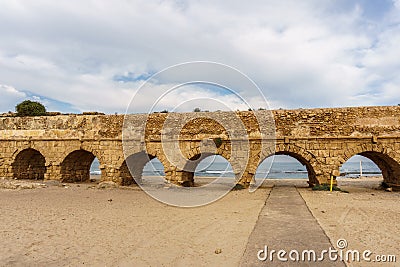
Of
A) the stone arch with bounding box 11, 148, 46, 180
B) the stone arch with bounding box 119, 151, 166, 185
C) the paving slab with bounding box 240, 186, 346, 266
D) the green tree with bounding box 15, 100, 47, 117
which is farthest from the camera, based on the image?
the green tree with bounding box 15, 100, 47, 117

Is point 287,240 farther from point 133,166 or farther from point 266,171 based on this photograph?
point 266,171

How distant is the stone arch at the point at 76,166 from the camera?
1589cm

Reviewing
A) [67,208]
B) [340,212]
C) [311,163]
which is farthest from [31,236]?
[311,163]

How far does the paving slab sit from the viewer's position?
4.21 metres

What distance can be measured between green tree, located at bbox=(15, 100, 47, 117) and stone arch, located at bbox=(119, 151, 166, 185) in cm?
704

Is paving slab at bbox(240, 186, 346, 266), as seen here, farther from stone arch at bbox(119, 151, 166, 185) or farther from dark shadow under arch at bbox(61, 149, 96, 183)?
dark shadow under arch at bbox(61, 149, 96, 183)

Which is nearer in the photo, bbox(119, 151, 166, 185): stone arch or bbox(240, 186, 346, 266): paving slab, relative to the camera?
bbox(240, 186, 346, 266): paving slab

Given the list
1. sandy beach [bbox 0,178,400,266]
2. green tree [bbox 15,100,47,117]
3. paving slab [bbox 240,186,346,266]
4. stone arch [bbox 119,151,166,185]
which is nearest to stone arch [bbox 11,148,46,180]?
green tree [bbox 15,100,47,117]

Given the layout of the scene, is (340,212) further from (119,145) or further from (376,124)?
(119,145)

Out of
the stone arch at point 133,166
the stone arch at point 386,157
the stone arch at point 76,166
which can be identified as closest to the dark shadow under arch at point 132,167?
the stone arch at point 133,166

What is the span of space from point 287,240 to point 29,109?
60.4ft

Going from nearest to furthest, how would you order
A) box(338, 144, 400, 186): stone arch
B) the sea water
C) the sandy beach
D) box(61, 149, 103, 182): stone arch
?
1. the sandy beach
2. box(338, 144, 400, 186): stone arch
3. box(61, 149, 103, 182): stone arch
4. the sea water

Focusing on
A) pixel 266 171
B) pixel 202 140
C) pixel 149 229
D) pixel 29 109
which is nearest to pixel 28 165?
pixel 29 109

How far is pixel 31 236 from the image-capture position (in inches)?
220
